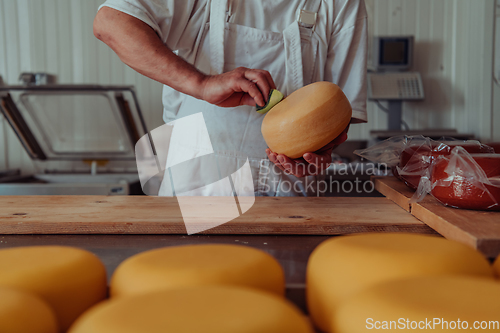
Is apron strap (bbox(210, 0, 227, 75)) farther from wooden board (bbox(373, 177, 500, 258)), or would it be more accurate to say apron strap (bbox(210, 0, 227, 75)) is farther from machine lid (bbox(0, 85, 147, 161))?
machine lid (bbox(0, 85, 147, 161))

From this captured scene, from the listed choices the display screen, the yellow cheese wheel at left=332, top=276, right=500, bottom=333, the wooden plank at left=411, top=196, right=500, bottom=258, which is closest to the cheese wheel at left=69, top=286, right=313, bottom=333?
the yellow cheese wheel at left=332, top=276, right=500, bottom=333

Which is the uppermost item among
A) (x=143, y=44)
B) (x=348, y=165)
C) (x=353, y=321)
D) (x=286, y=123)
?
(x=143, y=44)

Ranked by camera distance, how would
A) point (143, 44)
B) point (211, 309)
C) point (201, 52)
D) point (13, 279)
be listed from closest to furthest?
point (211, 309), point (13, 279), point (143, 44), point (201, 52)

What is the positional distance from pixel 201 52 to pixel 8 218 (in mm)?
692

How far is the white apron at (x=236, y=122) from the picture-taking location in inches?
45.1

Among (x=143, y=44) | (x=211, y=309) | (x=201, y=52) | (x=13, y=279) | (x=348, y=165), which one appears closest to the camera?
(x=211, y=309)

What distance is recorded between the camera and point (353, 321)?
13.0 inches

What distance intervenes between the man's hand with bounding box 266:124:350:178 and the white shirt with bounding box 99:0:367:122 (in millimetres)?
300

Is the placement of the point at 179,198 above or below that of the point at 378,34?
below

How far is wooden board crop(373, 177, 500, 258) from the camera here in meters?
0.57

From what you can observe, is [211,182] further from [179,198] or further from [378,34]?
[378,34]

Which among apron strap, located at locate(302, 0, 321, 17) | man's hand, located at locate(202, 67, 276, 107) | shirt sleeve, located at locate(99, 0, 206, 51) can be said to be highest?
apron strap, located at locate(302, 0, 321, 17)

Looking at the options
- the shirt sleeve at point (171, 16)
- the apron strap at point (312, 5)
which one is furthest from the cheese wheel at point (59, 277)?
the apron strap at point (312, 5)

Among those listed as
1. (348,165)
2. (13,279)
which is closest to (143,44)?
(13,279)
